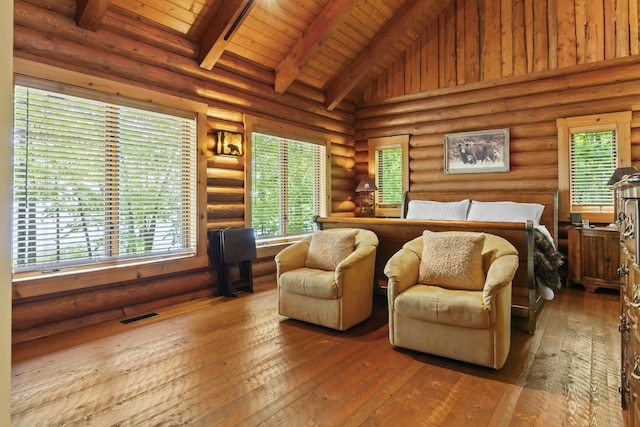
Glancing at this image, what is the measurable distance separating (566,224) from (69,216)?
6.11 meters

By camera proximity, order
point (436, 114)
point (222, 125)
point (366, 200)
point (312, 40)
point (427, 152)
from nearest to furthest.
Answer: point (222, 125) → point (312, 40) → point (436, 114) → point (427, 152) → point (366, 200)

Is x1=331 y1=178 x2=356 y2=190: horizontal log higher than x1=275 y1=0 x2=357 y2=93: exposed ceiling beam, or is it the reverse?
x1=275 y1=0 x2=357 y2=93: exposed ceiling beam

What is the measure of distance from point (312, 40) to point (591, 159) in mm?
4179

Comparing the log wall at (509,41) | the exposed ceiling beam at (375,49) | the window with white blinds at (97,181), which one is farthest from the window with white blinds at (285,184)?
the log wall at (509,41)

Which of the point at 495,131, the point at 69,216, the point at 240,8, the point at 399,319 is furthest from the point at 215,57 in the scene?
the point at 495,131

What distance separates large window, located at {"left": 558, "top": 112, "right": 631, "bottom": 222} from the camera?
4.86 meters

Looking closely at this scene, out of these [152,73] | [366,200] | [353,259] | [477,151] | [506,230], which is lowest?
[353,259]

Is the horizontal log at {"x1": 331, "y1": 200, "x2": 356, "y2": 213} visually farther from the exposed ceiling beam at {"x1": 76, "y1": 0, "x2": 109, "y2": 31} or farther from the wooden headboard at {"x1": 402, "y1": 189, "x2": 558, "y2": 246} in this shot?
the exposed ceiling beam at {"x1": 76, "y1": 0, "x2": 109, "y2": 31}

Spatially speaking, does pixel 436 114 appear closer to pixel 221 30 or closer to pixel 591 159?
pixel 591 159

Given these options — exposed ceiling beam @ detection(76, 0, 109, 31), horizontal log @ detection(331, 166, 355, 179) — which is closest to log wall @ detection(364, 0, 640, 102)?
horizontal log @ detection(331, 166, 355, 179)

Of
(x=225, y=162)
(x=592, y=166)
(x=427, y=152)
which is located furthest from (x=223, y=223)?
(x=592, y=166)

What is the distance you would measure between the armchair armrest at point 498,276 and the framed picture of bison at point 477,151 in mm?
3407

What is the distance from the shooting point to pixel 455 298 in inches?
104

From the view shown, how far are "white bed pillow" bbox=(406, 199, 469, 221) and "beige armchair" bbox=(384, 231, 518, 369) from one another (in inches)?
100
